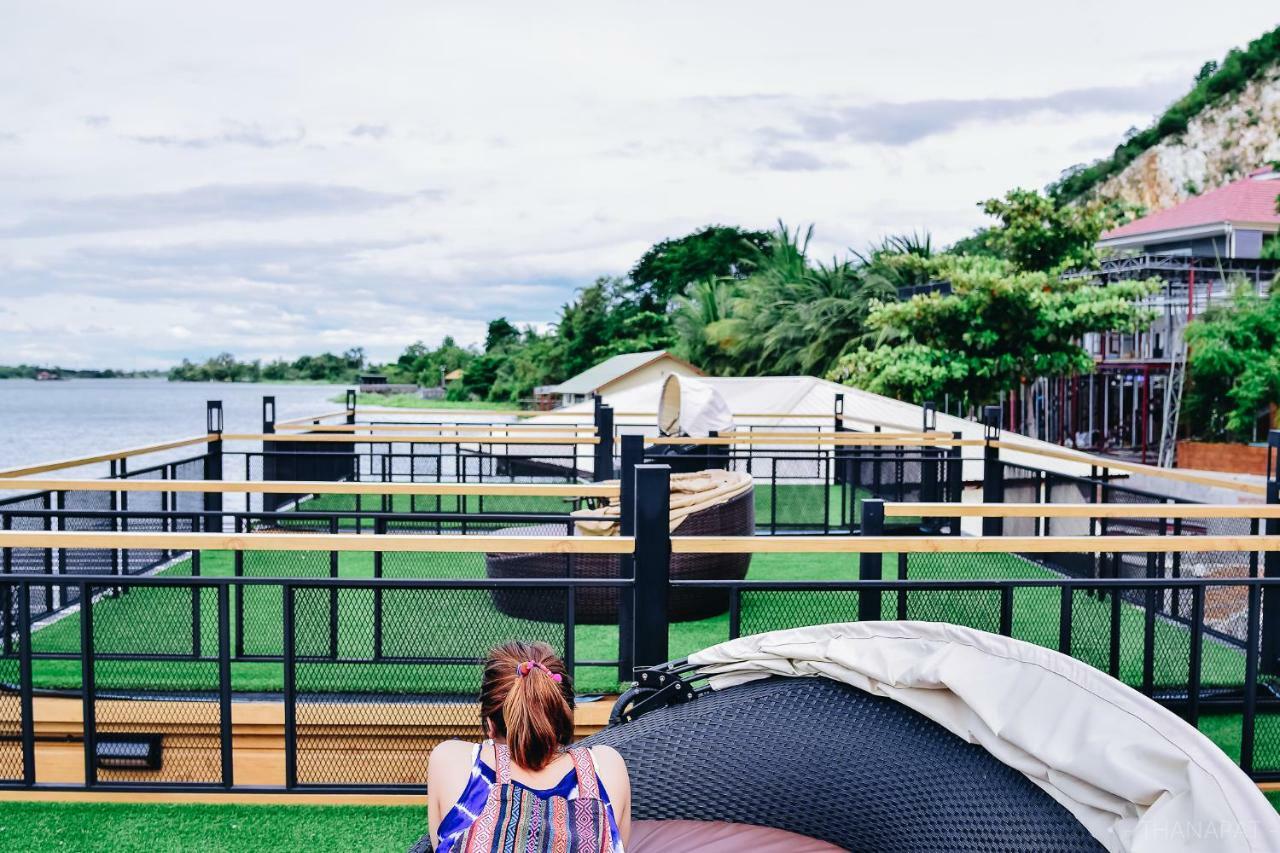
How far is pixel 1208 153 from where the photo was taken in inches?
2279

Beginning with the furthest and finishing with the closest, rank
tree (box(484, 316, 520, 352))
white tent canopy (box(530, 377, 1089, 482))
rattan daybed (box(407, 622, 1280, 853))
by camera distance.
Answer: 1. tree (box(484, 316, 520, 352))
2. white tent canopy (box(530, 377, 1089, 482))
3. rattan daybed (box(407, 622, 1280, 853))

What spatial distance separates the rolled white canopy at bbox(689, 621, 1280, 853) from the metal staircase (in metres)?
21.4

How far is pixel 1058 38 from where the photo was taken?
4306cm

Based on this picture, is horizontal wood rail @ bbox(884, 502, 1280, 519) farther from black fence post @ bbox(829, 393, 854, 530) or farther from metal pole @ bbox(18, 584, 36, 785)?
black fence post @ bbox(829, 393, 854, 530)

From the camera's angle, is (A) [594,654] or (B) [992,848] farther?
(A) [594,654]

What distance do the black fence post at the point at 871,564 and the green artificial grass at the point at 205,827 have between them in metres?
1.64

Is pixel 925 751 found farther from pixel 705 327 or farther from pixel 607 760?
pixel 705 327

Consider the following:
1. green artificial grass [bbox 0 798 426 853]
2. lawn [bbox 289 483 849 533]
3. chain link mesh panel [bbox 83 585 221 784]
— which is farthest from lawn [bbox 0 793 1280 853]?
lawn [bbox 289 483 849 533]

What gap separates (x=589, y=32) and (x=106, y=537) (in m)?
36.2

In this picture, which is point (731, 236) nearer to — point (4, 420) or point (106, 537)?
point (106, 537)

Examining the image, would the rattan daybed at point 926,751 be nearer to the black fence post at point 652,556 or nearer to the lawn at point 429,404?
the black fence post at point 652,556

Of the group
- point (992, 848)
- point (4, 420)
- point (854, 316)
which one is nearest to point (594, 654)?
point (992, 848)

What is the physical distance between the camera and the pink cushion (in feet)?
8.19

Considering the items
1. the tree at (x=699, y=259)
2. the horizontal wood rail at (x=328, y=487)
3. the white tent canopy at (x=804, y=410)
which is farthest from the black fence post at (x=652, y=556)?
the tree at (x=699, y=259)
